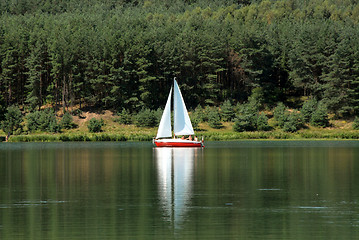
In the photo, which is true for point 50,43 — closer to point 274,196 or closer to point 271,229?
point 274,196

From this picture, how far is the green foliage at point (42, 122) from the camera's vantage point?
388ft

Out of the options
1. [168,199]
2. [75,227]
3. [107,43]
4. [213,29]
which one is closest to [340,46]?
[213,29]

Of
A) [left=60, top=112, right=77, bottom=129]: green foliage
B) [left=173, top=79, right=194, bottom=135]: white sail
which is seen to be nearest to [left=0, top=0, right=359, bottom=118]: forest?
[left=60, top=112, right=77, bottom=129]: green foliage

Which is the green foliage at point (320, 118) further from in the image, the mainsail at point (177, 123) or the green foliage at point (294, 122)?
the mainsail at point (177, 123)

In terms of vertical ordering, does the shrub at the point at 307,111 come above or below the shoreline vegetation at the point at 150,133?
above

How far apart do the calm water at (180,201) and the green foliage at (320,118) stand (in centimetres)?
6590

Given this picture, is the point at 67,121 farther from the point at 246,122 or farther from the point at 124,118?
the point at 246,122

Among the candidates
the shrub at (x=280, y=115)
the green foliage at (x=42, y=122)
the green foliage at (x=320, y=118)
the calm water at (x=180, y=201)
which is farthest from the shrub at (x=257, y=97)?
the calm water at (x=180, y=201)

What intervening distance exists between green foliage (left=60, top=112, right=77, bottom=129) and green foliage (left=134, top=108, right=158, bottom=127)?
39.2ft

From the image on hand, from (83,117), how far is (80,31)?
87.5 ft

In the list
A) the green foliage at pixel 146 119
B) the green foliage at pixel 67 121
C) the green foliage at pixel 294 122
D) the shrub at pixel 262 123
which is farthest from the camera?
the green foliage at pixel 146 119

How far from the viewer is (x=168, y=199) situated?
34.5 meters

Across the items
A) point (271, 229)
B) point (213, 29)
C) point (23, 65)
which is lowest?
point (271, 229)

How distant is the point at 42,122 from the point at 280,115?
44307mm
